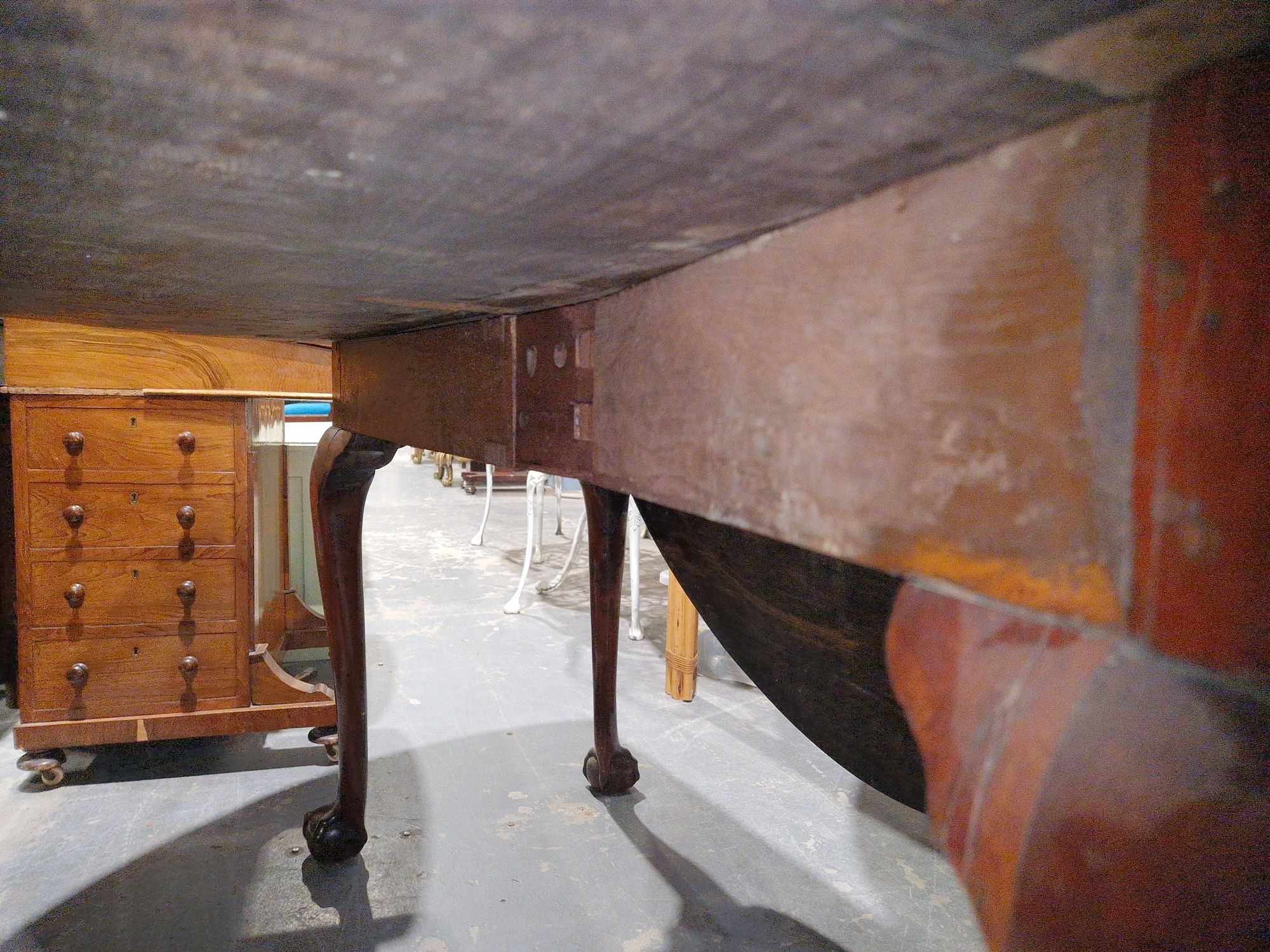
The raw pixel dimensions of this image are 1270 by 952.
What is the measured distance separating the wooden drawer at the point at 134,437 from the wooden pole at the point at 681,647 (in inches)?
45.3

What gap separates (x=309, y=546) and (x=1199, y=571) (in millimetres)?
2785

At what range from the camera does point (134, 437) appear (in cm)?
161

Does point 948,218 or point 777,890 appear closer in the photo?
point 948,218

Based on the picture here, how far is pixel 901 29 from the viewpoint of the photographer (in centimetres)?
18

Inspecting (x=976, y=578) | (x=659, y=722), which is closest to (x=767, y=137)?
(x=976, y=578)

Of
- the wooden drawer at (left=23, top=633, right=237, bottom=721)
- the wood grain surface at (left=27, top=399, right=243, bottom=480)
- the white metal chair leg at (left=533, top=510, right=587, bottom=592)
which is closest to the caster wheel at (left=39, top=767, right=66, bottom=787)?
the wooden drawer at (left=23, top=633, right=237, bottom=721)

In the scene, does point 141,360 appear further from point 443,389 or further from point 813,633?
point 813,633

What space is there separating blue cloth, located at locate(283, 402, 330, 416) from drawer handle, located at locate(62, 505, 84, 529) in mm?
775

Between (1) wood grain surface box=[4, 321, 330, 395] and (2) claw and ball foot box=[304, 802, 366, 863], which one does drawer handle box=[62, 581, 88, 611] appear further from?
(2) claw and ball foot box=[304, 802, 366, 863]

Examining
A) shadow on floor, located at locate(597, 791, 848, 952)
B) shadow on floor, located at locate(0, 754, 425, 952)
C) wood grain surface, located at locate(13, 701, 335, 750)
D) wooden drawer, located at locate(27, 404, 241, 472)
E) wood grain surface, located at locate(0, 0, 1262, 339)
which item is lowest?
shadow on floor, located at locate(597, 791, 848, 952)

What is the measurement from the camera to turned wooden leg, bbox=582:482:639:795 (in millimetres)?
1499

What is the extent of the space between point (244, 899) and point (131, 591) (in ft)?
2.45

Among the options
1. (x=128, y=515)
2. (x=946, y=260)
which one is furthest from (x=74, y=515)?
(x=946, y=260)

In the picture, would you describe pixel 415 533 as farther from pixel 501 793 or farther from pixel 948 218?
pixel 948 218
